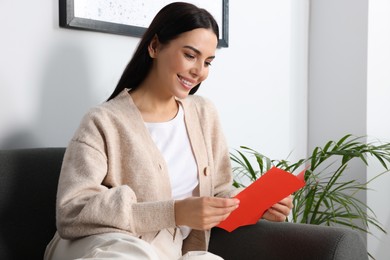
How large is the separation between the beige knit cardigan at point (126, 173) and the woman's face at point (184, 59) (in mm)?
120

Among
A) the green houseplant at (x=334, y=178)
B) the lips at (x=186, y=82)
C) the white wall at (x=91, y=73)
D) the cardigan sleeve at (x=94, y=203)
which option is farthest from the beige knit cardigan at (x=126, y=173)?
the green houseplant at (x=334, y=178)

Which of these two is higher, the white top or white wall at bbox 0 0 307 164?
white wall at bbox 0 0 307 164

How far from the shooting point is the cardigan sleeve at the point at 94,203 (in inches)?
58.3

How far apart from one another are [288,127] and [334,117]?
25 centimetres

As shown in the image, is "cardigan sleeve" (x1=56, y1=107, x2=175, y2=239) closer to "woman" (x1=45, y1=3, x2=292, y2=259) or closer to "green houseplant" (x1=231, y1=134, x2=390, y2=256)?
"woman" (x1=45, y1=3, x2=292, y2=259)

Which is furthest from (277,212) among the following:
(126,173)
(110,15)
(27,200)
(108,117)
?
(110,15)

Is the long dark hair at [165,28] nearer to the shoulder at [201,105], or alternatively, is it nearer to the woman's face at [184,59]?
the woman's face at [184,59]

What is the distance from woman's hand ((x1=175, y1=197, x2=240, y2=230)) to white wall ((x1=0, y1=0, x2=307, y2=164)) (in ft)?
1.97

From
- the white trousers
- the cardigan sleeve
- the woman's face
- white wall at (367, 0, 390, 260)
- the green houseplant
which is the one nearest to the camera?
the white trousers

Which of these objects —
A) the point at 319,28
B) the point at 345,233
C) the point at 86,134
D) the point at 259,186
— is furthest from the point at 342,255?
the point at 319,28

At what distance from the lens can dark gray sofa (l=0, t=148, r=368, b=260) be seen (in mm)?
1543

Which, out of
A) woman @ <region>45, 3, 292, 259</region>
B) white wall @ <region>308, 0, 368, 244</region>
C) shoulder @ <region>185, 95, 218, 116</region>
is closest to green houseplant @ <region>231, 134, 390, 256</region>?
white wall @ <region>308, 0, 368, 244</region>

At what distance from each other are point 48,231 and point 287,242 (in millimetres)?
653

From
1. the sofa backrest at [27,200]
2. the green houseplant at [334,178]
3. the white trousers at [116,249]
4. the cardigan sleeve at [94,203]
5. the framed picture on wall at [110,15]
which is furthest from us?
the green houseplant at [334,178]
